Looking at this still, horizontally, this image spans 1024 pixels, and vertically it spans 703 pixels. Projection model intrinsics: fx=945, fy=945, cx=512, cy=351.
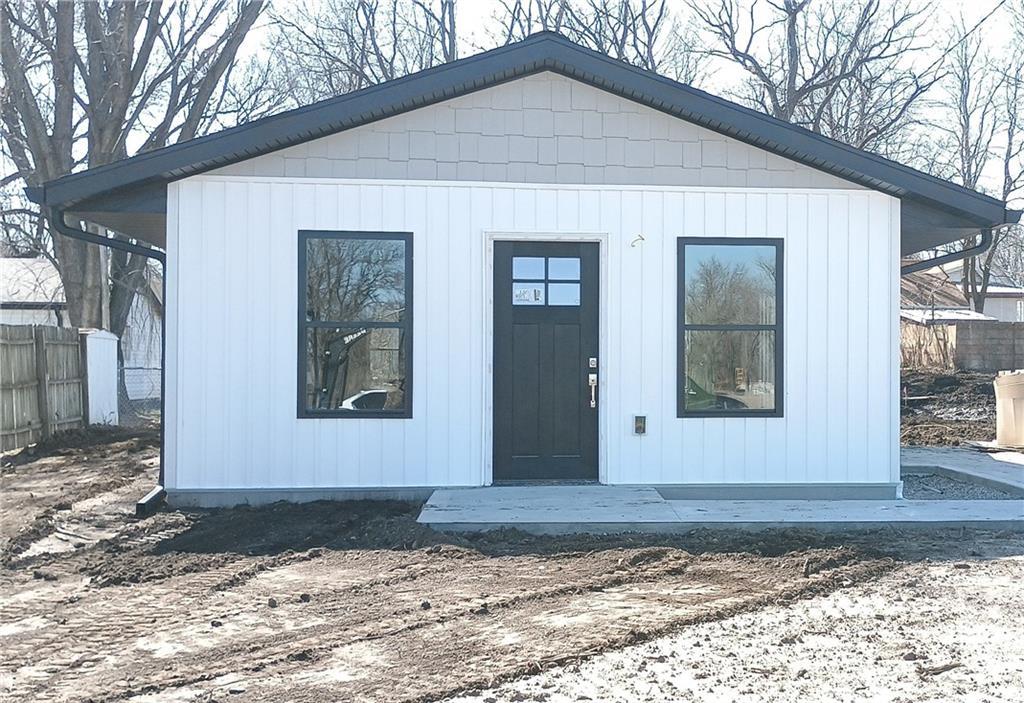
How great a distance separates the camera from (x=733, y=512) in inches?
286

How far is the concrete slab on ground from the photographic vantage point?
8.93 m

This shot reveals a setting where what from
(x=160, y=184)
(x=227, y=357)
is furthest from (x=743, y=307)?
(x=160, y=184)

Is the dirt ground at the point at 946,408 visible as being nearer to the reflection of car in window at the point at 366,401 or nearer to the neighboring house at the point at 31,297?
the reflection of car in window at the point at 366,401

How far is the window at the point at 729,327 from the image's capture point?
8195 millimetres

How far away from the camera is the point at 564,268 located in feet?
27.1

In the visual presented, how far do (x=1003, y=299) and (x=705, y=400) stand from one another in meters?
33.7

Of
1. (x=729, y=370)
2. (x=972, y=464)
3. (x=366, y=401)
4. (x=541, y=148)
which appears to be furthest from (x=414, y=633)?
(x=972, y=464)

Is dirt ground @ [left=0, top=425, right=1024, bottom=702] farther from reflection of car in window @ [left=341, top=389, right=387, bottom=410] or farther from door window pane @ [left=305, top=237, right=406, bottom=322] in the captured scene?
door window pane @ [left=305, top=237, right=406, bottom=322]

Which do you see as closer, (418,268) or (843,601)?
(843,601)

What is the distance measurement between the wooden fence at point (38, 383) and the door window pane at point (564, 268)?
7537mm

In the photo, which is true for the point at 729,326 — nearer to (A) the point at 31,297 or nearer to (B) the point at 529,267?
(B) the point at 529,267

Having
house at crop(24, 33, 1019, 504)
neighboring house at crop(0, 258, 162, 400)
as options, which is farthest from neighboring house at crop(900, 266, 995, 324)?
house at crop(24, 33, 1019, 504)

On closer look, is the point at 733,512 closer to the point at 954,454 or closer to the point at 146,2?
the point at 954,454

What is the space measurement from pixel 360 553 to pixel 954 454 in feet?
26.5
